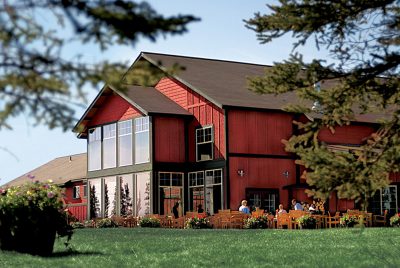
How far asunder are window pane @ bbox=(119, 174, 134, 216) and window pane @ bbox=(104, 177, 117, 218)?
0.68m

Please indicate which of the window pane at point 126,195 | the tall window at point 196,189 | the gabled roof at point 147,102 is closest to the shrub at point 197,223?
the tall window at point 196,189

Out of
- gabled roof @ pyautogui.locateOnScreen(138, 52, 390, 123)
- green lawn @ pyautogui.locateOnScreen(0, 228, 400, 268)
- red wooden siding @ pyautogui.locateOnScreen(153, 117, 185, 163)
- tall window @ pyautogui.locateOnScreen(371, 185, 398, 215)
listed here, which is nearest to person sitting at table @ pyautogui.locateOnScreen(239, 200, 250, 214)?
gabled roof @ pyautogui.locateOnScreen(138, 52, 390, 123)

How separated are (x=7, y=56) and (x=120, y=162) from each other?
35.1 m

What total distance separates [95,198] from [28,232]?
91.2 feet

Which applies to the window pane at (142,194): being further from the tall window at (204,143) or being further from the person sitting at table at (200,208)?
the tall window at (204,143)

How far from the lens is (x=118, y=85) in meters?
6.96

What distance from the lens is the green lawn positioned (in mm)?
15312

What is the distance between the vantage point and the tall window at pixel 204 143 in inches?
1545

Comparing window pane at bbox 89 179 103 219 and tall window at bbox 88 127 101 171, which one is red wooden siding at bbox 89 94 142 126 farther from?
window pane at bbox 89 179 103 219

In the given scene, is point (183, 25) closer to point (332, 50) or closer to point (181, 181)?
point (332, 50)

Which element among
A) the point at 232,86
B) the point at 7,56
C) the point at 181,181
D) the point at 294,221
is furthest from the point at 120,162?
the point at 7,56

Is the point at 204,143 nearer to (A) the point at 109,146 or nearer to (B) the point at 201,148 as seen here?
(B) the point at 201,148

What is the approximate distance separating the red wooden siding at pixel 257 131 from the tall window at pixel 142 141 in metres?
4.58

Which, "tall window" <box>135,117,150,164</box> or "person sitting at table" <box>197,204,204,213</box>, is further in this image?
"tall window" <box>135,117,150,164</box>
